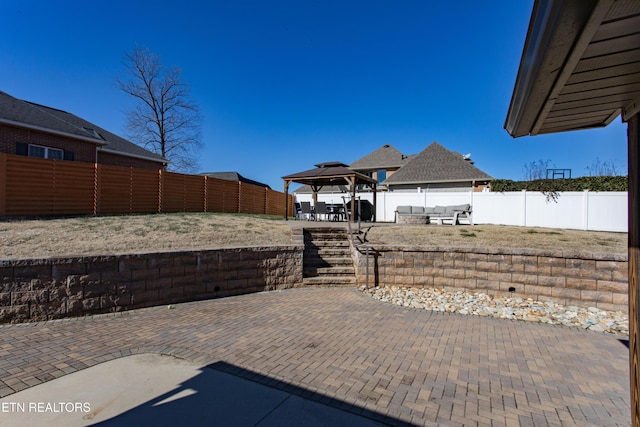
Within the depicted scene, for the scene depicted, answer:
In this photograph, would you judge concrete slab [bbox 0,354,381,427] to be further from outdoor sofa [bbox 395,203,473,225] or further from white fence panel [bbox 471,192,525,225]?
white fence panel [bbox 471,192,525,225]

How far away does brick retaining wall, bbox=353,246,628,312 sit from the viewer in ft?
20.1

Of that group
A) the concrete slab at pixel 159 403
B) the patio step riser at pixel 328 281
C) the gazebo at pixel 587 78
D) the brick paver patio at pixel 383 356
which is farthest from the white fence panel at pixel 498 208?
the concrete slab at pixel 159 403

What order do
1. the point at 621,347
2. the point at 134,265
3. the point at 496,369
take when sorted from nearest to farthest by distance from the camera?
the point at 496,369
the point at 621,347
the point at 134,265

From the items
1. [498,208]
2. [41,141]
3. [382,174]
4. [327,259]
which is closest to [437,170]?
[498,208]

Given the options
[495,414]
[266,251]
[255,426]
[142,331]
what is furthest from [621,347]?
[142,331]

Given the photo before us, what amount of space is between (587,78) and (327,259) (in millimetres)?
7264

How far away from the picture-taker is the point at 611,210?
1202cm

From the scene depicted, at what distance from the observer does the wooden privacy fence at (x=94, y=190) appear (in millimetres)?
9062

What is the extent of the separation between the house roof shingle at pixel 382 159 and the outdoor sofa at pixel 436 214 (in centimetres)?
1643

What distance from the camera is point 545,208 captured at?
1338 centimetres

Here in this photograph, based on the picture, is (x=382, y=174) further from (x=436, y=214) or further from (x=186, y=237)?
(x=186, y=237)

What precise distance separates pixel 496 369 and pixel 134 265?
5.64 metres

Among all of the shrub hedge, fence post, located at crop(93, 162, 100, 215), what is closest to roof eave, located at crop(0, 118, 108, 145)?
fence post, located at crop(93, 162, 100, 215)

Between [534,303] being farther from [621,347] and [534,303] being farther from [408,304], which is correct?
[408,304]
